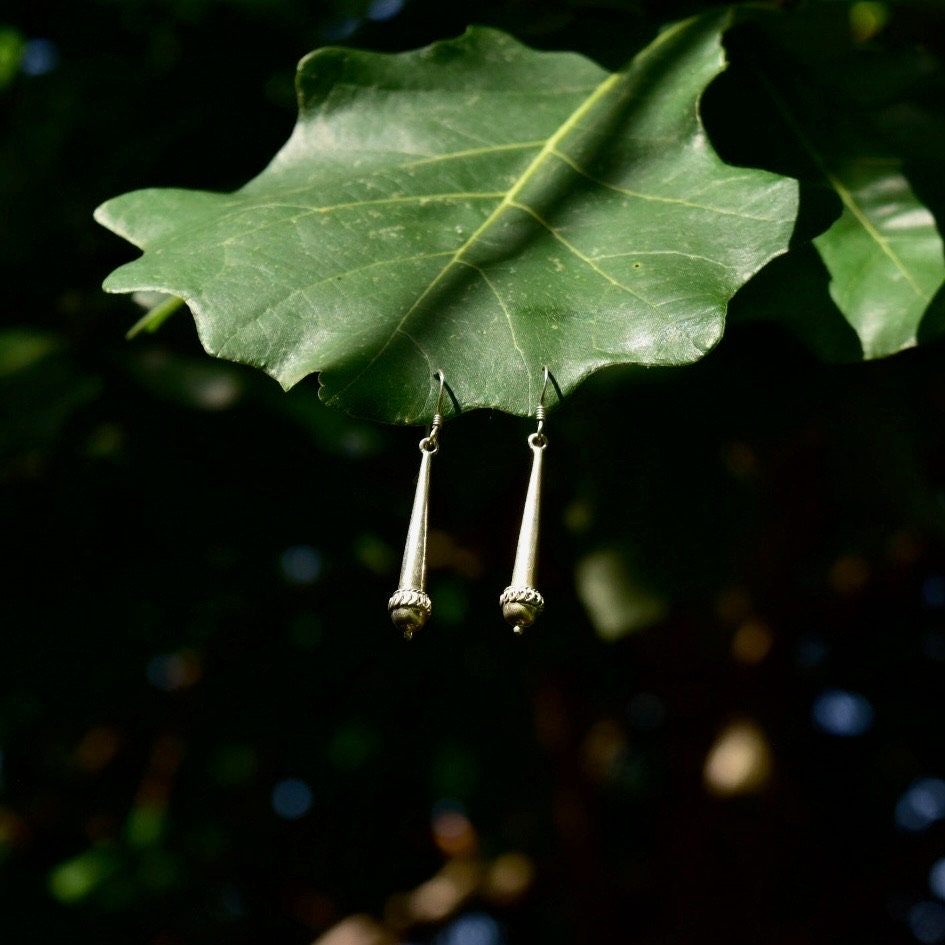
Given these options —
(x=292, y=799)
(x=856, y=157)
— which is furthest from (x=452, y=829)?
(x=856, y=157)

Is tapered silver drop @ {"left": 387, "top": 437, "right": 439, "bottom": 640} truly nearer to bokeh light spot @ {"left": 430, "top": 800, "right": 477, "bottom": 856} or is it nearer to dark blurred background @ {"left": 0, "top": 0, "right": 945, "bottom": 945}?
dark blurred background @ {"left": 0, "top": 0, "right": 945, "bottom": 945}

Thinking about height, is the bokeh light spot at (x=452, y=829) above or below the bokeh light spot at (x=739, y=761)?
below

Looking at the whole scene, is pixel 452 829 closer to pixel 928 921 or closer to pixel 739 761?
pixel 739 761

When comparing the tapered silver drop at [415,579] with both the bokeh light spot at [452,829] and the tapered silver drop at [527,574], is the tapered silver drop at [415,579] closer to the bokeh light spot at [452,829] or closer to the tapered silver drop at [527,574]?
the tapered silver drop at [527,574]

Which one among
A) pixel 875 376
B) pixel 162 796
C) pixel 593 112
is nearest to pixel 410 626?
pixel 593 112

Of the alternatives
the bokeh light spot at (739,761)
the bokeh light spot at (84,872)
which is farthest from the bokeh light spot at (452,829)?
the bokeh light spot at (84,872)

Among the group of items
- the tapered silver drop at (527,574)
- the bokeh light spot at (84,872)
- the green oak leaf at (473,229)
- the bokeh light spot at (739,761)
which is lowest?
the bokeh light spot at (84,872)

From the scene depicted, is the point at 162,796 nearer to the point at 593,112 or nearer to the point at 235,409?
the point at 235,409
